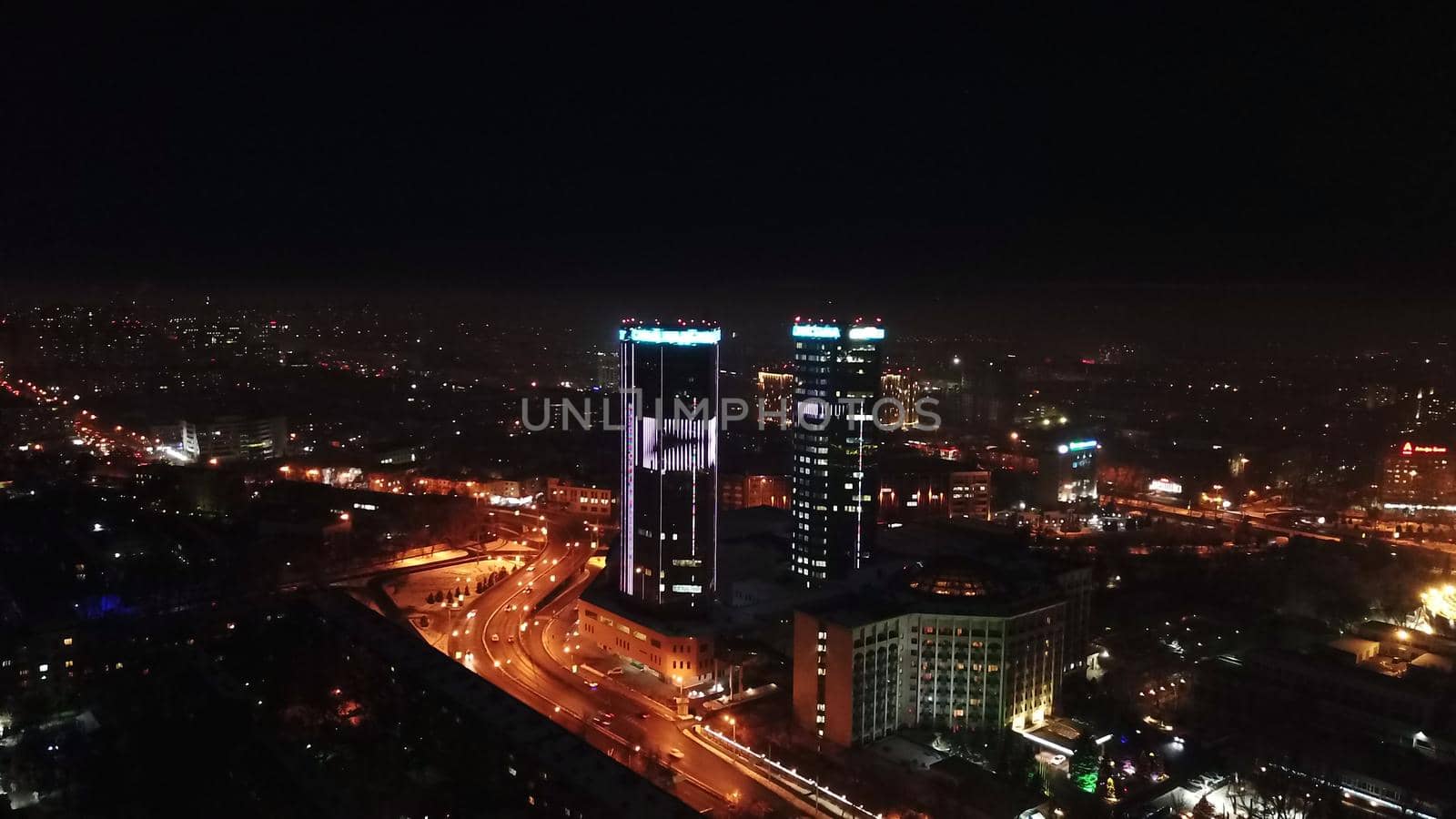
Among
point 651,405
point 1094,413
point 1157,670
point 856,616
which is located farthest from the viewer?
point 1094,413

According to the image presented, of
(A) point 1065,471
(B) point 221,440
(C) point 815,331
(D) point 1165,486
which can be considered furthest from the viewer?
(B) point 221,440

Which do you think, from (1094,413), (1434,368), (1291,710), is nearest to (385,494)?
(1291,710)

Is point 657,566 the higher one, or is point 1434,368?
point 1434,368

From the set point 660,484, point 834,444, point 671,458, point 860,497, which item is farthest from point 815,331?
point 660,484

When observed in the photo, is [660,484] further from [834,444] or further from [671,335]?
[834,444]

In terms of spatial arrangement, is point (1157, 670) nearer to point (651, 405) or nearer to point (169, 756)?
point (651, 405)

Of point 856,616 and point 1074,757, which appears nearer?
point 1074,757
